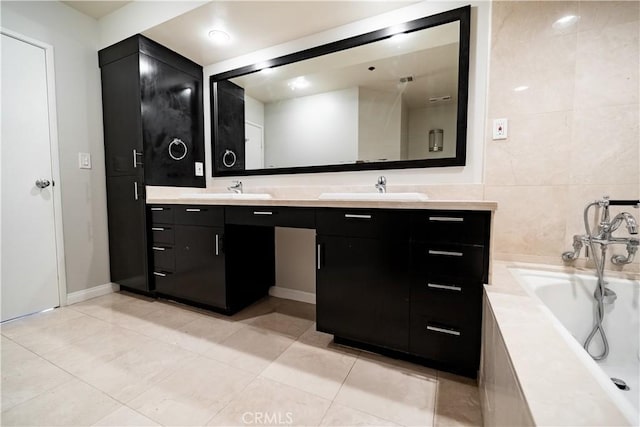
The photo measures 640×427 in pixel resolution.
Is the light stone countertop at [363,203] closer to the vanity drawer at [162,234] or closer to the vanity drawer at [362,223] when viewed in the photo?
the vanity drawer at [362,223]

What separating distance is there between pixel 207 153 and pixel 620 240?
287 cm

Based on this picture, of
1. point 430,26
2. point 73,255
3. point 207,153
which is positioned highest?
point 430,26

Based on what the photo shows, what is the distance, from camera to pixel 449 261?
117 cm

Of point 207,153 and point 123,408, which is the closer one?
point 123,408

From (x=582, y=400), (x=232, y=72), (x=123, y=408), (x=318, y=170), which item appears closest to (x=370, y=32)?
(x=318, y=170)

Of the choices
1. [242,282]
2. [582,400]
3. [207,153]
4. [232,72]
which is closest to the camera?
[582,400]

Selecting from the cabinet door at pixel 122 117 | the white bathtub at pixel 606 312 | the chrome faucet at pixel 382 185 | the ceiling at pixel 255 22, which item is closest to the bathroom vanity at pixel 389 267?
the white bathtub at pixel 606 312

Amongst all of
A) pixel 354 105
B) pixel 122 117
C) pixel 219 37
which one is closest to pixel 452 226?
pixel 354 105

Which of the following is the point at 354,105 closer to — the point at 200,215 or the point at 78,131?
the point at 200,215

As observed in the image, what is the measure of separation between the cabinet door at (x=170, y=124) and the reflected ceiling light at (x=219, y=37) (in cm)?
47

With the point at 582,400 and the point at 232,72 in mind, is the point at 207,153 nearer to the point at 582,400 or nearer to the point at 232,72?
the point at 232,72

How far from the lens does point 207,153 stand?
98.1 inches

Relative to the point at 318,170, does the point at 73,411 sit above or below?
below

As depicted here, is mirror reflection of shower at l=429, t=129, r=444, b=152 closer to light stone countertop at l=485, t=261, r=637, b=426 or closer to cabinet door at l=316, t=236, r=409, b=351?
cabinet door at l=316, t=236, r=409, b=351
